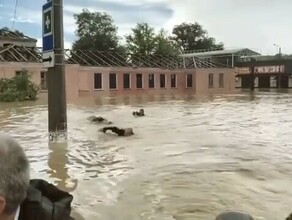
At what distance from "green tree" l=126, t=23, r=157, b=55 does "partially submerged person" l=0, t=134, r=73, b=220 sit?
5215 cm

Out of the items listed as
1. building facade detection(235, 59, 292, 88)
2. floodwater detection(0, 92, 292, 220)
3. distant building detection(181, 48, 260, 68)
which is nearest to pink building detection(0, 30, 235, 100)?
building facade detection(235, 59, 292, 88)

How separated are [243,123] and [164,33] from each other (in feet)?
158

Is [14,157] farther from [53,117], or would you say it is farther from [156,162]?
[53,117]

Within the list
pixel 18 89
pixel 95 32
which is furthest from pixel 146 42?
pixel 18 89

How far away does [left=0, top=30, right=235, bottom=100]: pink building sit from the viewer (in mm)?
29469

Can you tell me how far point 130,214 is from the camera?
4.00 m

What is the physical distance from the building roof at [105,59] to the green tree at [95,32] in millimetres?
11808

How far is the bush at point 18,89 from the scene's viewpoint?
23.9 m

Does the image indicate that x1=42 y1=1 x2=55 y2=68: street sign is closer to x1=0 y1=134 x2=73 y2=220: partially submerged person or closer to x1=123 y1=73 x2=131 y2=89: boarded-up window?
x1=0 y1=134 x2=73 y2=220: partially submerged person

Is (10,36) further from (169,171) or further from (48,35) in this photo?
(169,171)

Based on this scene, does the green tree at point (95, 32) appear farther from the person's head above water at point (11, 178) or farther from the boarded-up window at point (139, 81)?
the person's head above water at point (11, 178)

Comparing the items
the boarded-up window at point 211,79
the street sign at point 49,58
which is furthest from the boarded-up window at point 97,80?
the street sign at point 49,58

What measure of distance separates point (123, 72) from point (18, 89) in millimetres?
12180

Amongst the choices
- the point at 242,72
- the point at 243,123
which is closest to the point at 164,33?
the point at 242,72
